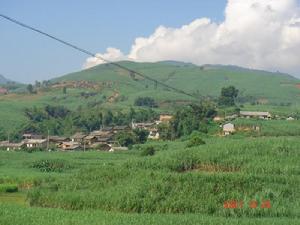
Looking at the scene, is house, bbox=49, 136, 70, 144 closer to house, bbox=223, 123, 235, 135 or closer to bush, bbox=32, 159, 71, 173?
house, bbox=223, 123, 235, 135

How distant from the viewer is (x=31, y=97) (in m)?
153

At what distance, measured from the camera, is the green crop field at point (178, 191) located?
2131cm

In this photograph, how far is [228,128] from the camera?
248 ft

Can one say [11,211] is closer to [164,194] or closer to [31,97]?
[164,194]

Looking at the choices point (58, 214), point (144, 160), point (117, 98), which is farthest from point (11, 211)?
point (117, 98)

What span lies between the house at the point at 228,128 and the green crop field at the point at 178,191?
35.2 meters

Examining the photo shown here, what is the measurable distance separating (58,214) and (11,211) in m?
2.07

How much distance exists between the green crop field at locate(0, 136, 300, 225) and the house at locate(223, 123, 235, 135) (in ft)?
115

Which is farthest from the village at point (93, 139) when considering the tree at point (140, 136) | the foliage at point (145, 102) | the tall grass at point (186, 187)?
the foliage at point (145, 102)

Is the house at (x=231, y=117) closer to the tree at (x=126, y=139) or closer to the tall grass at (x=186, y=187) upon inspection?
the tree at (x=126, y=139)

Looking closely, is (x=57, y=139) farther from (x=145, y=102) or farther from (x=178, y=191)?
(x=178, y=191)

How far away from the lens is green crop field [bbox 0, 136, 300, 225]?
69.9ft

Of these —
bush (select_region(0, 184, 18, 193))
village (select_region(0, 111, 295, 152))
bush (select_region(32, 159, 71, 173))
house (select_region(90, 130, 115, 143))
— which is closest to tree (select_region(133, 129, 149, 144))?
village (select_region(0, 111, 295, 152))

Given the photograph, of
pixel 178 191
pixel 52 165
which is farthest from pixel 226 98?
pixel 178 191
